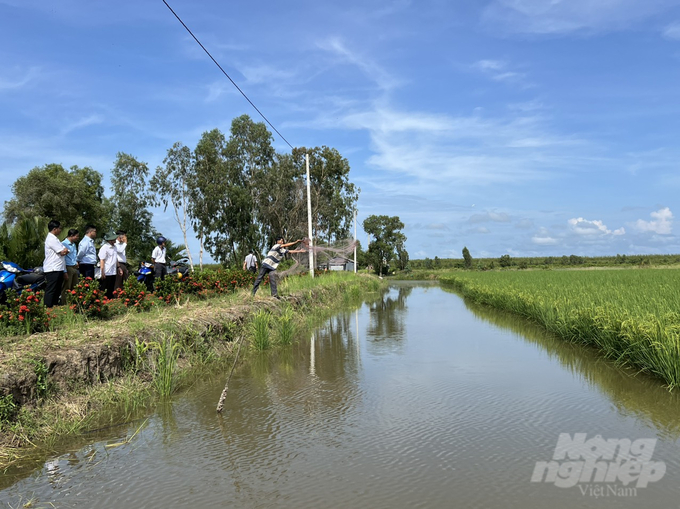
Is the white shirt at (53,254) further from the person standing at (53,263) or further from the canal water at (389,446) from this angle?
the canal water at (389,446)

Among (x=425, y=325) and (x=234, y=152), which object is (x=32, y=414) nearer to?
(x=425, y=325)

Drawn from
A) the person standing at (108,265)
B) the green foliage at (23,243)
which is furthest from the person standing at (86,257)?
the green foliage at (23,243)

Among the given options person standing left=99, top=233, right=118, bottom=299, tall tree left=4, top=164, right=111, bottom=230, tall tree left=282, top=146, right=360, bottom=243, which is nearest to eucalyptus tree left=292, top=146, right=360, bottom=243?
tall tree left=282, top=146, right=360, bottom=243

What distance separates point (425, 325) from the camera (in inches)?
538

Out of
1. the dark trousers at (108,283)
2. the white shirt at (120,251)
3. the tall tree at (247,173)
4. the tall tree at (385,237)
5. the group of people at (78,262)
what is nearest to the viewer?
the group of people at (78,262)

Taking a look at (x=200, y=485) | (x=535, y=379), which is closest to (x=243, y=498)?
(x=200, y=485)

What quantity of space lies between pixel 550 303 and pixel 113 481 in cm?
1121

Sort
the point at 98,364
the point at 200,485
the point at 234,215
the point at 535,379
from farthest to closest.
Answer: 1. the point at 234,215
2. the point at 535,379
3. the point at 98,364
4. the point at 200,485

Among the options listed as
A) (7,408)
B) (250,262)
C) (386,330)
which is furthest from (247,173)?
(7,408)

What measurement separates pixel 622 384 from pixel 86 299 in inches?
306

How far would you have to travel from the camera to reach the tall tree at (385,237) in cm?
6794

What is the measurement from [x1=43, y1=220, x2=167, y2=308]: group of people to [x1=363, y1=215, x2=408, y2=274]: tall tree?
56.6 m

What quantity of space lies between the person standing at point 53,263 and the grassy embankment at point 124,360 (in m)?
1.08

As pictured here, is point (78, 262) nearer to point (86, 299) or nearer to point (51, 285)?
point (51, 285)
